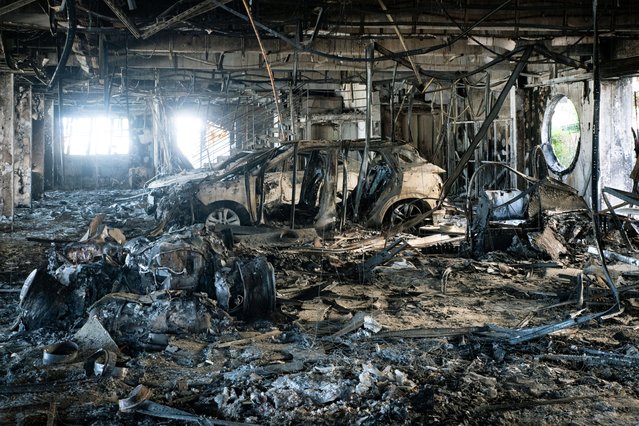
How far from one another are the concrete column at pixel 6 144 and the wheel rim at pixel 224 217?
19.8 ft

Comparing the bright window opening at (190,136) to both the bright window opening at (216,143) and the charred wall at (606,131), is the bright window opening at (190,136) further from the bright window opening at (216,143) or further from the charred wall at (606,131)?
the charred wall at (606,131)

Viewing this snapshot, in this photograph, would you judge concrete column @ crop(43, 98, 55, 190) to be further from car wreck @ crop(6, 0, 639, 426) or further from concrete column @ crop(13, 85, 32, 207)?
car wreck @ crop(6, 0, 639, 426)

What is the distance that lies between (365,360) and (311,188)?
6.97 meters

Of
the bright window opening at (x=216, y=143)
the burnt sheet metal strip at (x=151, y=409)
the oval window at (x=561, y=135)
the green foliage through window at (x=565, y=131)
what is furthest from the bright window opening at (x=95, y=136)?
the burnt sheet metal strip at (x=151, y=409)

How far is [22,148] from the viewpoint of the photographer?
17562 mm

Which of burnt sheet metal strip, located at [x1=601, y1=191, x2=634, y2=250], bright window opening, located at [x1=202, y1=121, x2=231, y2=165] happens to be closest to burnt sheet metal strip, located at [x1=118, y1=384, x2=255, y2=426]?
burnt sheet metal strip, located at [x1=601, y1=191, x2=634, y2=250]

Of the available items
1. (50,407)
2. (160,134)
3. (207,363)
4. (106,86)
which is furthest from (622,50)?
(160,134)

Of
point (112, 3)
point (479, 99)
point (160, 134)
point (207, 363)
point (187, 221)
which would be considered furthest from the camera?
point (160, 134)

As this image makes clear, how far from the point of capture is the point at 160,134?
80.9 ft

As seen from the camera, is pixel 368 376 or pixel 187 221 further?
pixel 187 221

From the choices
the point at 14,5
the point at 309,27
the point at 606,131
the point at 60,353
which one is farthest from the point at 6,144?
the point at 606,131

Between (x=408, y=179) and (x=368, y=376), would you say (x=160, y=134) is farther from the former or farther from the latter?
(x=368, y=376)

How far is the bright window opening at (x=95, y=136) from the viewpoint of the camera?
2766 centimetres

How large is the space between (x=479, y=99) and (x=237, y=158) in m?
9.67
